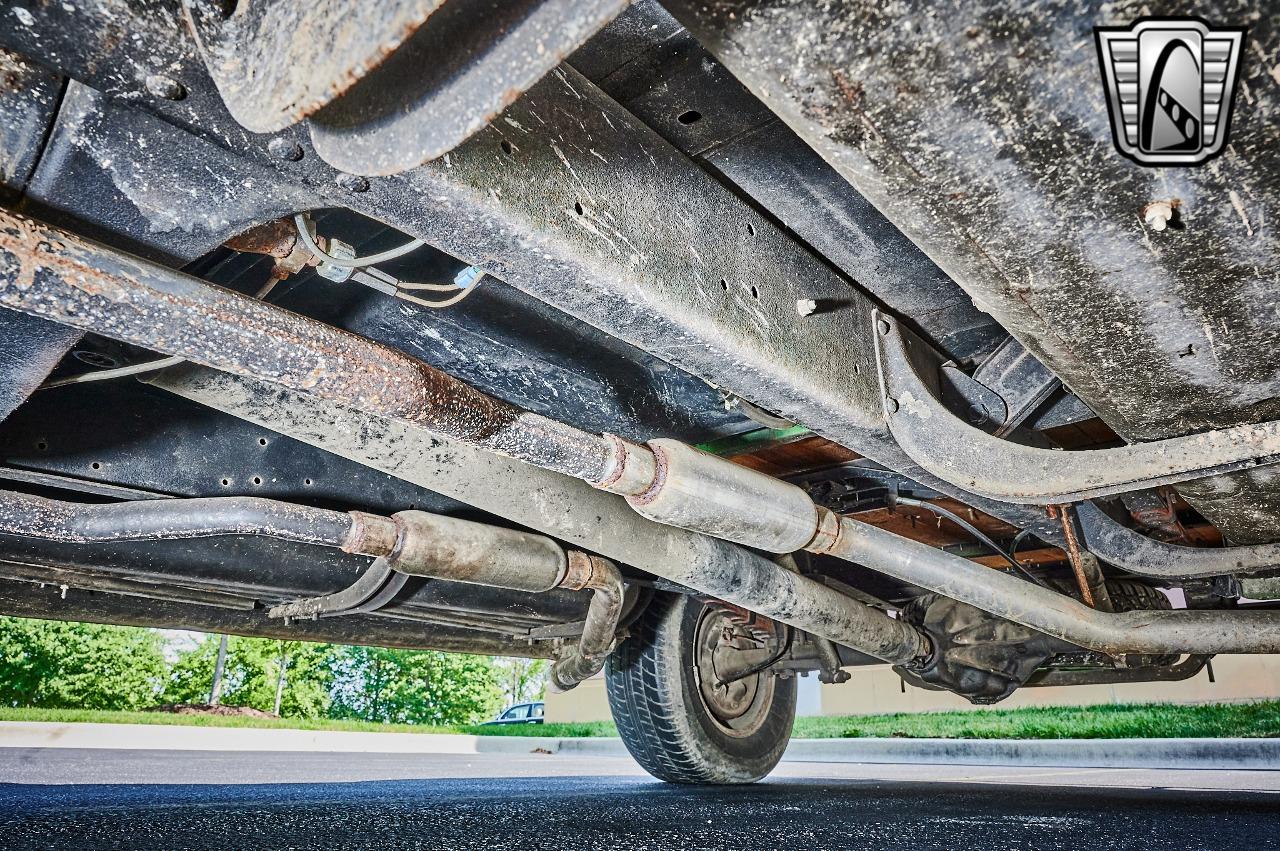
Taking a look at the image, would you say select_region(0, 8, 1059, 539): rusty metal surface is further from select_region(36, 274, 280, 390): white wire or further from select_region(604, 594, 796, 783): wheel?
select_region(604, 594, 796, 783): wheel

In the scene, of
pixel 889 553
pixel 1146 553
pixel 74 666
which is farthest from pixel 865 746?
pixel 74 666

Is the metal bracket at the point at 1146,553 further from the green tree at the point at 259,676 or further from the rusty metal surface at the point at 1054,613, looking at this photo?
the green tree at the point at 259,676

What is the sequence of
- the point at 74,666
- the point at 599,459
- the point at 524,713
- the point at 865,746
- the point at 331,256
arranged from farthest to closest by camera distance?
the point at 524,713 < the point at 74,666 < the point at 865,746 < the point at 599,459 < the point at 331,256

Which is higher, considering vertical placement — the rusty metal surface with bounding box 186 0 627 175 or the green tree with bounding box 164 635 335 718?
the rusty metal surface with bounding box 186 0 627 175

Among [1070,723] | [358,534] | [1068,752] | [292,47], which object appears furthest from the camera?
[1070,723]

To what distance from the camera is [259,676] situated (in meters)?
22.5

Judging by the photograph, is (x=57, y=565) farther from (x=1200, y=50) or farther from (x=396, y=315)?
(x=1200, y=50)

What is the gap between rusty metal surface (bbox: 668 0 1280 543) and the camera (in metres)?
0.60

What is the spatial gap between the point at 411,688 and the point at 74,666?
449 inches

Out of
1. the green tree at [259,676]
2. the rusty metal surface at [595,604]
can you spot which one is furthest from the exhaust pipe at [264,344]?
the green tree at [259,676]

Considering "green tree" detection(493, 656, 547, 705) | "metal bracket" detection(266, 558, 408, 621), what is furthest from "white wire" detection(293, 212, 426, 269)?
"green tree" detection(493, 656, 547, 705)

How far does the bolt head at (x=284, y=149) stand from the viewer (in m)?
0.71

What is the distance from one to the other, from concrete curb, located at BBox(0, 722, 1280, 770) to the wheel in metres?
3.31

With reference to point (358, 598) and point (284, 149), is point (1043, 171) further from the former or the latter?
point (358, 598)
